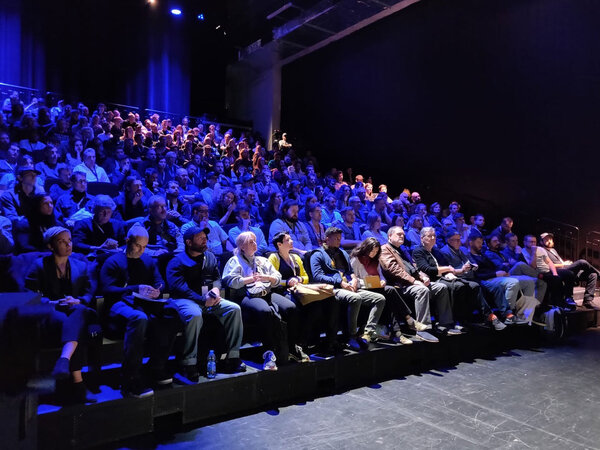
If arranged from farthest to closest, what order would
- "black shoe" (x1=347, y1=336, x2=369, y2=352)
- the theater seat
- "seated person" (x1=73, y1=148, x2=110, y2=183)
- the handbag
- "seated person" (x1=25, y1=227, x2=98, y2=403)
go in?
1. "seated person" (x1=73, y1=148, x2=110, y2=183)
2. the theater seat
3. "black shoe" (x1=347, y1=336, x2=369, y2=352)
4. the handbag
5. "seated person" (x1=25, y1=227, x2=98, y2=403)

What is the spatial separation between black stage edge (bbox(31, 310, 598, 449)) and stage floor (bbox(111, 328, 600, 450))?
12 cm

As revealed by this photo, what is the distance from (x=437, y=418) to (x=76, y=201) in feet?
12.7

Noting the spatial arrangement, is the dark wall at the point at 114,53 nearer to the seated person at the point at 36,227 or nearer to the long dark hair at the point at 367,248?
the seated person at the point at 36,227

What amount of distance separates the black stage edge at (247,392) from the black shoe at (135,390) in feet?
0.12

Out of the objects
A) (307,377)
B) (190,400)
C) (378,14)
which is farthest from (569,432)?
(378,14)

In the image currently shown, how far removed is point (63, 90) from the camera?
39.1 feet

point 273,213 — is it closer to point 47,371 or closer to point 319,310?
point 319,310

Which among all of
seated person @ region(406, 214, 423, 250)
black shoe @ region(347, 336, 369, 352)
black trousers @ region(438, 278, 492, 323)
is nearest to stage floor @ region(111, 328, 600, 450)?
black shoe @ region(347, 336, 369, 352)

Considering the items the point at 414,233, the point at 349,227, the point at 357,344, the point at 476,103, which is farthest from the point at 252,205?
the point at 476,103

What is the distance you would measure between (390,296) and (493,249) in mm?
2414

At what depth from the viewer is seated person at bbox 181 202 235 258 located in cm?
450

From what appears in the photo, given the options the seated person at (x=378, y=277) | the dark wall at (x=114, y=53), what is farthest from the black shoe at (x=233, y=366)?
the dark wall at (x=114, y=53)

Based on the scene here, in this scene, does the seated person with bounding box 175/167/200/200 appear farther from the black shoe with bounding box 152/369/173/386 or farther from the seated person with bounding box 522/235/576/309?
the seated person with bounding box 522/235/576/309

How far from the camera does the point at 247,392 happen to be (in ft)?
10.4
